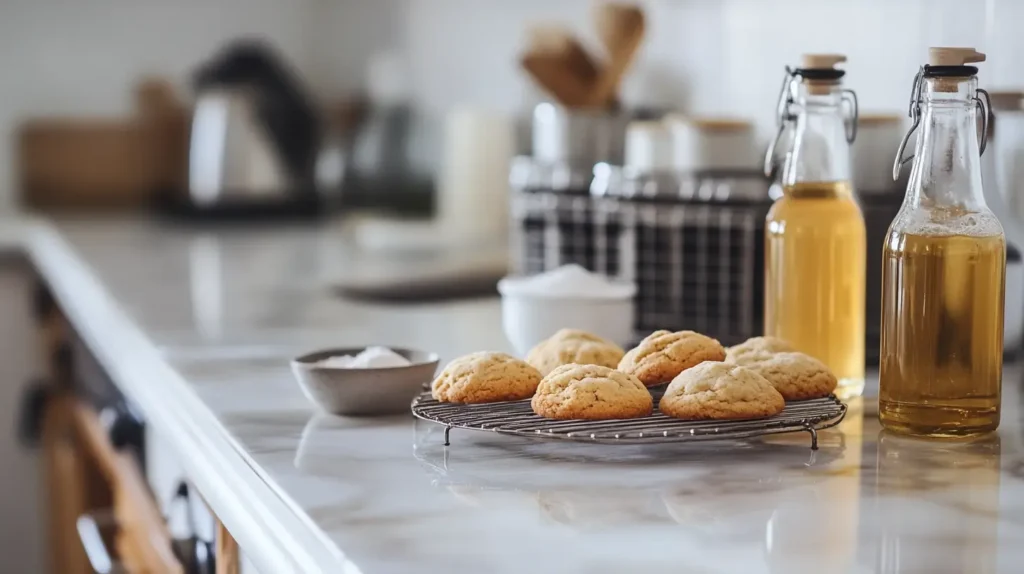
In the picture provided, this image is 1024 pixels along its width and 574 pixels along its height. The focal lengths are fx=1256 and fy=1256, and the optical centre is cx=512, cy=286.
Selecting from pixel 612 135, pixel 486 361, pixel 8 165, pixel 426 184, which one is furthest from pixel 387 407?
pixel 8 165

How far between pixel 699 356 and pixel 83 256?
1.37 m

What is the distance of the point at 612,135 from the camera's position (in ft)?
5.03

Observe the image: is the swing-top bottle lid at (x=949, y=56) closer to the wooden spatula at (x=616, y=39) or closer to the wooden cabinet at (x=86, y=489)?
the wooden cabinet at (x=86, y=489)

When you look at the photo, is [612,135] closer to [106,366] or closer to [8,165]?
[106,366]

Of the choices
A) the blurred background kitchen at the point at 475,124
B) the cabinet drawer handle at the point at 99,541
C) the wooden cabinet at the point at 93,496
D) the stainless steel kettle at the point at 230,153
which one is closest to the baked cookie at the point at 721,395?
the blurred background kitchen at the point at 475,124

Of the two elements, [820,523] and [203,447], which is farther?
[203,447]

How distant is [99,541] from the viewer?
1.27 m

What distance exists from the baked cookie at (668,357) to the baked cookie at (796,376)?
0.10 ft

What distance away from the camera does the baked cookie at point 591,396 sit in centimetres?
74

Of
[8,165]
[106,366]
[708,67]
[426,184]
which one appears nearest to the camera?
[106,366]

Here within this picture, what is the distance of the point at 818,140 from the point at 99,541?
82 centimetres

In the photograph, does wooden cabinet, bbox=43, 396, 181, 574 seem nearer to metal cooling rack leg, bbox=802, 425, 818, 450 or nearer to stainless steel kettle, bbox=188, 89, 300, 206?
metal cooling rack leg, bbox=802, 425, 818, 450

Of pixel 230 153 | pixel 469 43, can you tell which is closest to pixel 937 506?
pixel 469 43

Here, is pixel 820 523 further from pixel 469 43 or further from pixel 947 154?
pixel 469 43
